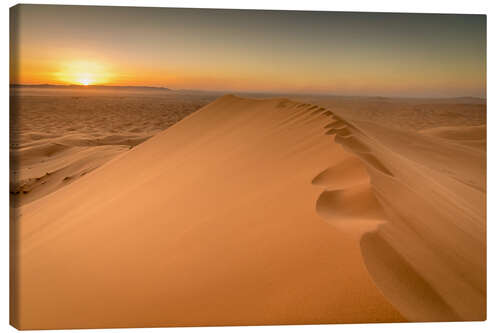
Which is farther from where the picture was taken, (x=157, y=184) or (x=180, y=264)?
(x=157, y=184)

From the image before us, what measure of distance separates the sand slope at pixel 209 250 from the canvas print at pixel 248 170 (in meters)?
0.01

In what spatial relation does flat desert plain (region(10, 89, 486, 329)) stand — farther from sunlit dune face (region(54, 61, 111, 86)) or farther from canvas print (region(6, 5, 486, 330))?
sunlit dune face (region(54, 61, 111, 86))

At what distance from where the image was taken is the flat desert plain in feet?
8.89

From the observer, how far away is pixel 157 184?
3914 mm

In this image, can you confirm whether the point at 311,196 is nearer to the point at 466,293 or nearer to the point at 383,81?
the point at 466,293

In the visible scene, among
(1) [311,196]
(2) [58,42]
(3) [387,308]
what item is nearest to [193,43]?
(2) [58,42]

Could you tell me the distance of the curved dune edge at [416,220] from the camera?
271cm

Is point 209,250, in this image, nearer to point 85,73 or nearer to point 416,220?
point 416,220

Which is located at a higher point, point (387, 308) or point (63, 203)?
point (63, 203)

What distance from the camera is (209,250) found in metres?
2.93

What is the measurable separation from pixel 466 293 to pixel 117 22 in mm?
3180
